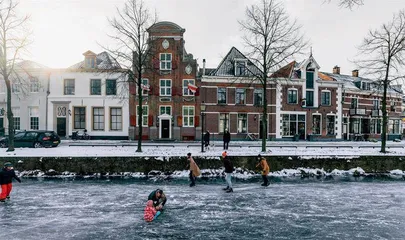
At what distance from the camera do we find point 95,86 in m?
35.8

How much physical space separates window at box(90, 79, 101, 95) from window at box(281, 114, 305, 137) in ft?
76.2

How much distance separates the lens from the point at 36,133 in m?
24.8

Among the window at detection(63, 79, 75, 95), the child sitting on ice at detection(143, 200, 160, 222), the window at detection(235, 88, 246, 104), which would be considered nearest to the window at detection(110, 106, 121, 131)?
the window at detection(63, 79, 75, 95)

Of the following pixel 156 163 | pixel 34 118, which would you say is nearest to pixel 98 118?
pixel 34 118

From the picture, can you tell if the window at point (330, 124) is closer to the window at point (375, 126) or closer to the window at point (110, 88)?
the window at point (375, 126)

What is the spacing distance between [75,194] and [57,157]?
21.3 ft

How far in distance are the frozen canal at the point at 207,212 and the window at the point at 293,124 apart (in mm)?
21537

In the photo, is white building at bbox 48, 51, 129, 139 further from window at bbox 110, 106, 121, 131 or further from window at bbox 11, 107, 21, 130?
window at bbox 11, 107, 21, 130

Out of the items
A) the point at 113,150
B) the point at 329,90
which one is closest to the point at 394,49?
the point at 329,90

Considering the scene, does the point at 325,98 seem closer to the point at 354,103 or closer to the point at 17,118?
the point at 354,103

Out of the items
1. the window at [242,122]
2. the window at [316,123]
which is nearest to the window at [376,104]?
the window at [316,123]

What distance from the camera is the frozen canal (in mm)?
8641

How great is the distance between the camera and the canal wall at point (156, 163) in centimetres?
1908

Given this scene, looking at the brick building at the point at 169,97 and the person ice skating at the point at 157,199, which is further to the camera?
the brick building at the point at 169,97
